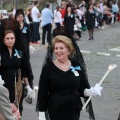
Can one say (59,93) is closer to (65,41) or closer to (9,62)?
(65,41)

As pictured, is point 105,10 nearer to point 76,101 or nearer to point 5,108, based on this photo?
point 76,101

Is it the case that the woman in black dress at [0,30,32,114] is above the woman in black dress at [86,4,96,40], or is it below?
above

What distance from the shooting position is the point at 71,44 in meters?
5.62

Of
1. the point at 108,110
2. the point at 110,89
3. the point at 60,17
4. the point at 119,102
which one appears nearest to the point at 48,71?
the point at 108,110

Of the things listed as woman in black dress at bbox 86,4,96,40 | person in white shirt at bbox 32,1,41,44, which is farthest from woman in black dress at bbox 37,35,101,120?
woman in black dress at bbox 86,4,96,40

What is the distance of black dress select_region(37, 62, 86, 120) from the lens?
554 cm

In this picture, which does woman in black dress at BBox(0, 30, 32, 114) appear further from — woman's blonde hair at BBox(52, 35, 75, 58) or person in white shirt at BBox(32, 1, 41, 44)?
person in white shirt at BBox(32, 1, 41, 44)

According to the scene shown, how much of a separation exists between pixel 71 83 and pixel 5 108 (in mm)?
2068

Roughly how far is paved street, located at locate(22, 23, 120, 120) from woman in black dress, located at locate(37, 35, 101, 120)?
3185 mm

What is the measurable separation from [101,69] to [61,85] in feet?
29.2

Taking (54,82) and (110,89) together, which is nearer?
(54,82)

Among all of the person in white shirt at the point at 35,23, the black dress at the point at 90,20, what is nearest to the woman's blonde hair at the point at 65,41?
the person in white shirt at the point at 35,23

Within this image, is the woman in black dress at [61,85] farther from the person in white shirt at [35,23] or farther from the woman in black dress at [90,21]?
the woman in black dress at [90,21]

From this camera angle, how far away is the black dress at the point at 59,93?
5543 millimetres
